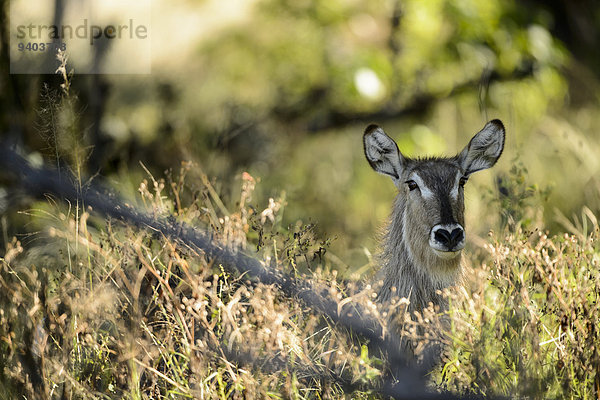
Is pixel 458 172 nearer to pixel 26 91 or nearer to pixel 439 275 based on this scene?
pixel 439 275

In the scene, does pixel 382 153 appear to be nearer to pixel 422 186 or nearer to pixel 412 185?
pixel 412 185

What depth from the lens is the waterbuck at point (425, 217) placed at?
15.2 feet

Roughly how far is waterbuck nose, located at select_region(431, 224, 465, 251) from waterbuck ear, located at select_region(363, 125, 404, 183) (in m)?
0.76

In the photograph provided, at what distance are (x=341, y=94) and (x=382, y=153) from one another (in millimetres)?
4243

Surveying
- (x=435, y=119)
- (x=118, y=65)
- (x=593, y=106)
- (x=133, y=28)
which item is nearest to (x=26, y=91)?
(x=118, y=65)

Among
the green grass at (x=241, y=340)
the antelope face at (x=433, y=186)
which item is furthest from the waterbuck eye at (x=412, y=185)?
the green grass at (x=241, y=340)

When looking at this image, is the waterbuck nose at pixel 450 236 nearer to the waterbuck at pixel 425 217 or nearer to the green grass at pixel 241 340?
the waterbuck at pixel 425 217

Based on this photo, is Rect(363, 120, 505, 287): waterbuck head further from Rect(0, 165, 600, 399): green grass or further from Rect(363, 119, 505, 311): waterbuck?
Rect(0, 165, 600, 399): green grass

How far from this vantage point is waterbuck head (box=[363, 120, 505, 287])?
4.58 metres

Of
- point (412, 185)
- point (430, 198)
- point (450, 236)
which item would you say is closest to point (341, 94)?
point (412, 185)

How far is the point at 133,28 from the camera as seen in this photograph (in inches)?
381

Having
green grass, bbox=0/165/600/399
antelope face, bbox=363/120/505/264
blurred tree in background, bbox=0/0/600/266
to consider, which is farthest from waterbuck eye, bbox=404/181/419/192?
blurred tree in background, bbox=0/0/600/266

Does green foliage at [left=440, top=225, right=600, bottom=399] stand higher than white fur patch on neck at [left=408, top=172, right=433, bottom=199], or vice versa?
white fur patch on neck at [left=408, top=172, right=433, bottom=199]

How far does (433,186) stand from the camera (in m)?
4.77
